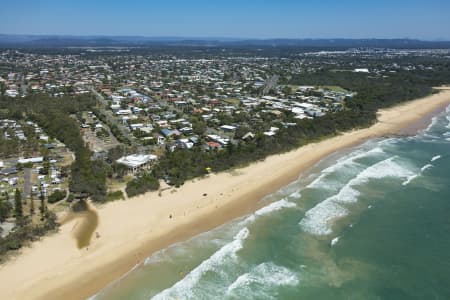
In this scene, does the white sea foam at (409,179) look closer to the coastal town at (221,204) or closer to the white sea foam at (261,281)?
the coastal town at (221,204)

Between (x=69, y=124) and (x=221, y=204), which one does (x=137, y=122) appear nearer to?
(x=69, y=124)

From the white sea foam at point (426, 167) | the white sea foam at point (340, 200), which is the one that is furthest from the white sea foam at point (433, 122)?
the white sea foam at point (340, 200)

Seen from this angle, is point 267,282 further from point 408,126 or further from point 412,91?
point 412,91

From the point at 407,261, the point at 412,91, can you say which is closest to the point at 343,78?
the point at 412,91

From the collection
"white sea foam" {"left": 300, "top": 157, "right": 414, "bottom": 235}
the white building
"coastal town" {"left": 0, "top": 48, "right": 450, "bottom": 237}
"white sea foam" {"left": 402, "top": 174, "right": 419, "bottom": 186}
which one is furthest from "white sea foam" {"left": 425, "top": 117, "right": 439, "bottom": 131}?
the white building

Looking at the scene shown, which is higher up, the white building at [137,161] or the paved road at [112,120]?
the paved road at [112,120]

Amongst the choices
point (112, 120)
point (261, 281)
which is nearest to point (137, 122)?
point (112, 120)

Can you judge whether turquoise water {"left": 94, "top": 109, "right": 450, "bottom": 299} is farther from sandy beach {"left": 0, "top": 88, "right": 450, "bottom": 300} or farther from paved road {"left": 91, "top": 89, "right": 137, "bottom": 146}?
paved road {"left": 91, "top": 89, "right": 137, "bottom": 146}
